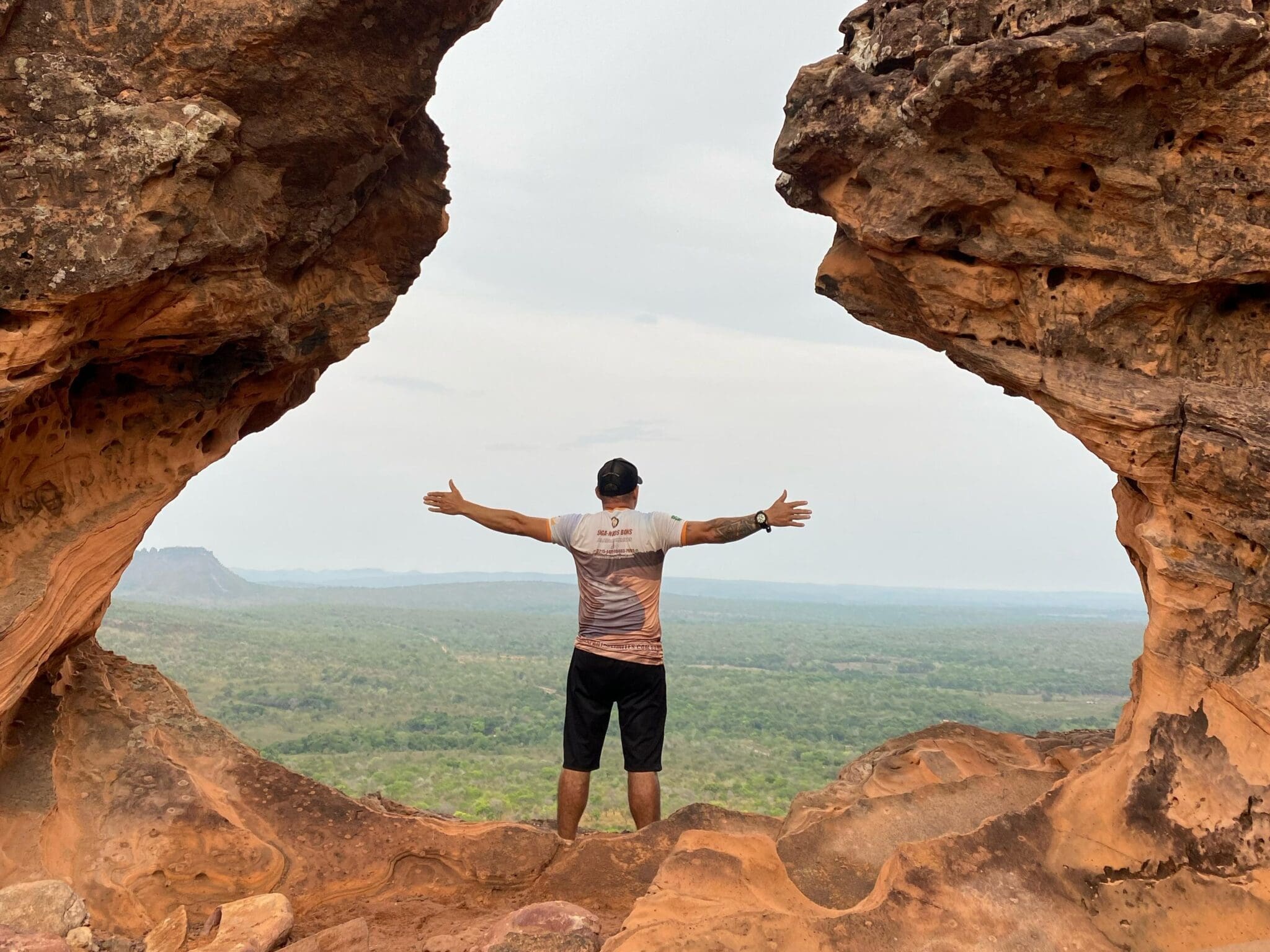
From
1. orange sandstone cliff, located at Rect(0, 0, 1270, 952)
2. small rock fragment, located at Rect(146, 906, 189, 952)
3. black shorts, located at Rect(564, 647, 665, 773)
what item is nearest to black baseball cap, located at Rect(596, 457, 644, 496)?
black shorts, located at Rect(564, 647, 665, 773)

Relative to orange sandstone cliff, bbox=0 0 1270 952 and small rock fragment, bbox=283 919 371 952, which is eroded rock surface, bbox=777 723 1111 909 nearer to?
orange sandstone cliff, bbox=0 0 1270 952

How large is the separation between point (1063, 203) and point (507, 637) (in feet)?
245

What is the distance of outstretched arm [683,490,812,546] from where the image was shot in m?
6.55

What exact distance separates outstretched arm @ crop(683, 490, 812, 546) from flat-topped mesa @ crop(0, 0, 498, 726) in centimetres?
391

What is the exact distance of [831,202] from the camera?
7.32 meters

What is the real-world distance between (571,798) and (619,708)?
919 millimetres

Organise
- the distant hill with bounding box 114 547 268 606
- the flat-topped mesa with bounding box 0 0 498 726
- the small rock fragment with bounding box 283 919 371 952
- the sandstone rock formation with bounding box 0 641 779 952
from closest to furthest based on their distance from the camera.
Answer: the small rock fragment with bounding box 283 919 371 952 → the flat-topped mesa with bounding box 0 0 498 726 → the sandstone rock formation with bounding box 0 641 779 952 → the distant hill with bounding box 114 547 268 606

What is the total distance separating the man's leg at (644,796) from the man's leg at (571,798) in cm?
7

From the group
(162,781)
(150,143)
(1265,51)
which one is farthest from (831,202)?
(162,781)

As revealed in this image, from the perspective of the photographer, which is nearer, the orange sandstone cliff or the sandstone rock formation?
the orange sandstone cliff

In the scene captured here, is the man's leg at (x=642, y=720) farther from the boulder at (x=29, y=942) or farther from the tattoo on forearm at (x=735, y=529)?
the boulder at (x=29, y=942)

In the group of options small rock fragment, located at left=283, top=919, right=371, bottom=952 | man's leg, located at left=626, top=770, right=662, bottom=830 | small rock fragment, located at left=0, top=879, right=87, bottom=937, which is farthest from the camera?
man's leg, located at left=626, top=770, right=662, bottom=830

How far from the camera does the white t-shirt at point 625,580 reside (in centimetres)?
693

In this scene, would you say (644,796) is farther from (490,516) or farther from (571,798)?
(490,516)
